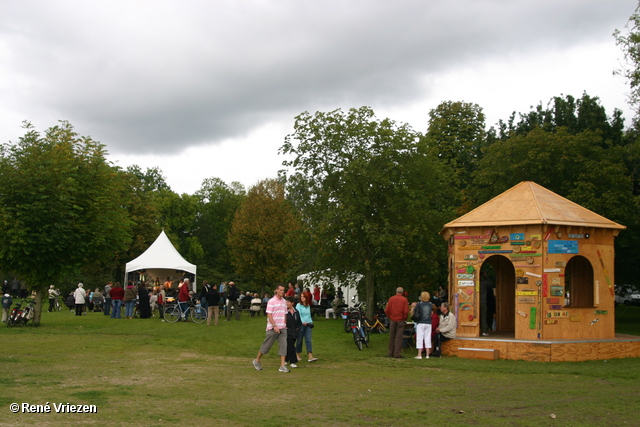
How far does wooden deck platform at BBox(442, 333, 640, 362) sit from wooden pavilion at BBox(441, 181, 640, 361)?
0.07 feet

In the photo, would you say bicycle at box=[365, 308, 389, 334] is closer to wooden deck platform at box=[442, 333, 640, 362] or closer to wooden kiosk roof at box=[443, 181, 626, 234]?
wooden deck platform at box=[442, 333, 640, 362]

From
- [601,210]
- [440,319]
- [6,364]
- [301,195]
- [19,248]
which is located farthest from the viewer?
[301,195]

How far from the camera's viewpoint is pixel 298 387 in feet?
34.5

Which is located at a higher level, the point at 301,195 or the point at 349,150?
the point at 349,150

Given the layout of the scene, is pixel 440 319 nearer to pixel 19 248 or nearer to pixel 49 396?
pixel 49 396

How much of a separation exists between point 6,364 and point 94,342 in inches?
181

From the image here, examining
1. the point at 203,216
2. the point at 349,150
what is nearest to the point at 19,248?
the point at 349,150

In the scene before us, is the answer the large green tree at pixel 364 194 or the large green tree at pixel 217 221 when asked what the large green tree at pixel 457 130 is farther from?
the large green tree at pixel 217 221

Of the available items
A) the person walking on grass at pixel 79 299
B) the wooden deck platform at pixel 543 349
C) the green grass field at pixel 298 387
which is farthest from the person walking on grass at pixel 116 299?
the wooden deck platform at pixel 543 349

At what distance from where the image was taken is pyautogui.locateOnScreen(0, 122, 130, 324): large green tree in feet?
68.5

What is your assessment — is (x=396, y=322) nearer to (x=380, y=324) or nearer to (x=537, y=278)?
(x=537, y=278)

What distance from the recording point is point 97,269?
166 feet

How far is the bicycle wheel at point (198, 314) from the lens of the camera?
80.3ft

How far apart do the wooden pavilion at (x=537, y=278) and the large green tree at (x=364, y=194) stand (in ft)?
22.2
